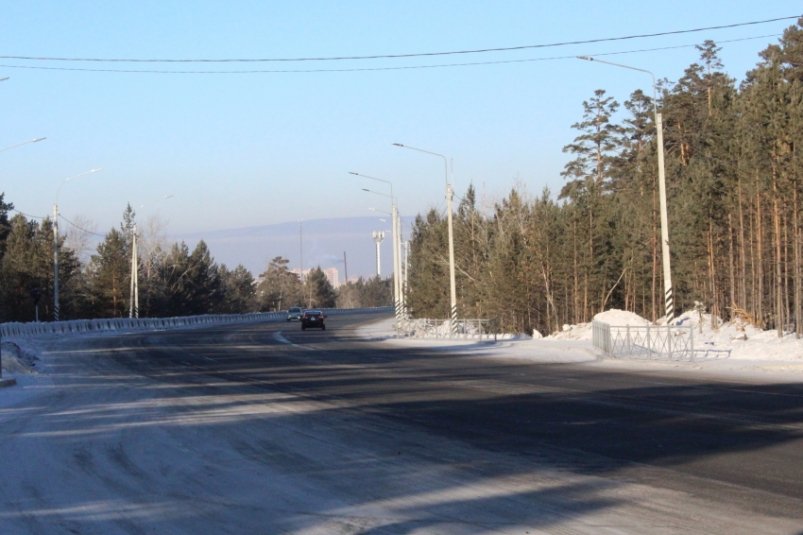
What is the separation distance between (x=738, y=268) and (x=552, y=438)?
40.2 meters

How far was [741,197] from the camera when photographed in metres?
46.8

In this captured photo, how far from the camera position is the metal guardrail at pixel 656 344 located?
105 ft

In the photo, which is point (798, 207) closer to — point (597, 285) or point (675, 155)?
point (597, 285)

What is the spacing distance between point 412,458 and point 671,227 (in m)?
49.0

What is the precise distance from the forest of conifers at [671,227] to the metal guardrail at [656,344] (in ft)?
30.3

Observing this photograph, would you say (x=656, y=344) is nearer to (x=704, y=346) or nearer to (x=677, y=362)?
(x=677, y=362)

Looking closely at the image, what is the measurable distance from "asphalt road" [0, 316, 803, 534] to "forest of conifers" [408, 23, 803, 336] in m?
22.2

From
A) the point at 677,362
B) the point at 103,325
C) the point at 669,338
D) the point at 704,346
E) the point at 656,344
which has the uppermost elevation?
the point at 103,325

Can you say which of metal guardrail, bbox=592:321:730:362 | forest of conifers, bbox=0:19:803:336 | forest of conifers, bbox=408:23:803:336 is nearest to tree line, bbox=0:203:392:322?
forest of conifers, bbox=0:19:803:336

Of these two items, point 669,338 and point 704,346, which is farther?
point 704,346

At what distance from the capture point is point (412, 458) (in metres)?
12.9

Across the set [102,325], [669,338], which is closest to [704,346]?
[669,338]

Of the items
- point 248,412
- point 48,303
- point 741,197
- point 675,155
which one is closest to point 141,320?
point 48,303

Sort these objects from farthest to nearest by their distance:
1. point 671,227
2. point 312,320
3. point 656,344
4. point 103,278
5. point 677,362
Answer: point 103,278 → point 312,320 → point 671,227 → point 656,344 → point 677,362
